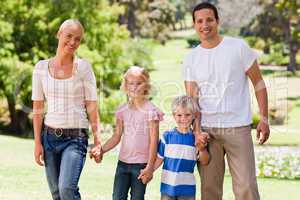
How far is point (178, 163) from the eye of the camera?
17.4ft

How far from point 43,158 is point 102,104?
19879 mm

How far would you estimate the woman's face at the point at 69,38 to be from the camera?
531cm

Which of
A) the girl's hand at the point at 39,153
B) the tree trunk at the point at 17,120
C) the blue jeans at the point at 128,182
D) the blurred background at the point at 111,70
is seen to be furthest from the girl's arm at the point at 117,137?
the tree trunk at the point at 17,120

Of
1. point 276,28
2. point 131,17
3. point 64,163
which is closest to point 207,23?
point 64,163

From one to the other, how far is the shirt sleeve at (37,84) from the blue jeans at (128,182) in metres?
0.91

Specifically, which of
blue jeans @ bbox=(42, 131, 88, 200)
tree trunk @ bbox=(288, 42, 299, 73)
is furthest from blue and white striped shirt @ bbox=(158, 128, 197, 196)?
tree trunk @ bbox=(288, 42, 299, 73)

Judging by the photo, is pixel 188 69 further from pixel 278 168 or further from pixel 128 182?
pixel 278 168

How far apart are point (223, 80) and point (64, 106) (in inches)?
53.5

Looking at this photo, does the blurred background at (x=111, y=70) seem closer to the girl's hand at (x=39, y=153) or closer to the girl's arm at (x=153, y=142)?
the girl's arm at (x=153, y=142)

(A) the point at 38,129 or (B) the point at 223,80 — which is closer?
(B) the point at 223,80

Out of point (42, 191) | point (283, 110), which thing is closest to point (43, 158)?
point (42, 191)

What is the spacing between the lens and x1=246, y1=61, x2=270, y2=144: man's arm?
5.29 m

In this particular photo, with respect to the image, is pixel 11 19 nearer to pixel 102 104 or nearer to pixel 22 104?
pixel 22 104

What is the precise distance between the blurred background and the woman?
55.5 inches
